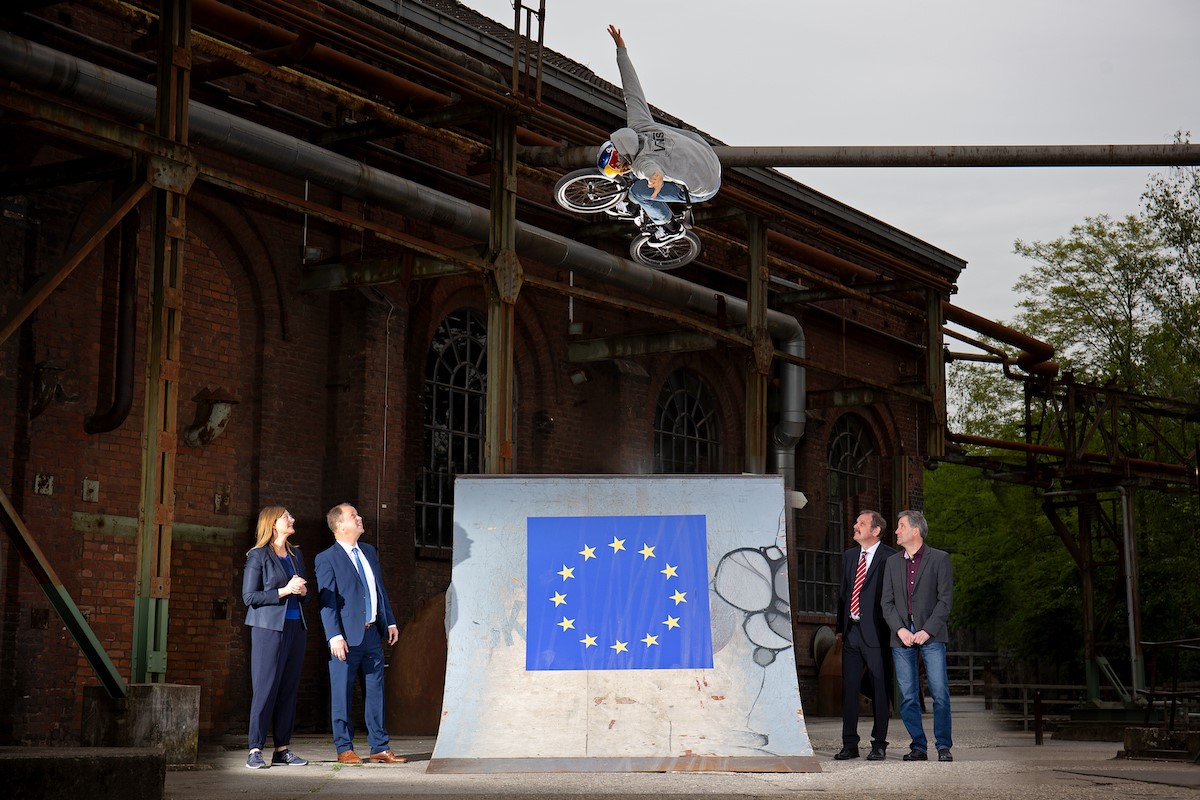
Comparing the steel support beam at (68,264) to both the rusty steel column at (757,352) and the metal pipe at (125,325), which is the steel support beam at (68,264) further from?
the rusty steel column at (757,352)

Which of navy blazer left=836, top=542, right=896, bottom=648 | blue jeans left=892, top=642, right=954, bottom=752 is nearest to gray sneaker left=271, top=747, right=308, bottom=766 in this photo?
navy blazer left=836, top=542, right=896, bottom=648

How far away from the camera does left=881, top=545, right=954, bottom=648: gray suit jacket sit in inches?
390

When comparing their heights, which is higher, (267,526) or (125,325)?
(125,325)

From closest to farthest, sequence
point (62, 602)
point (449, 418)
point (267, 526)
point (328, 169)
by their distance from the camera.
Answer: point (62, 602) → point (267, 526) → point (328, 169) → point (449, 418)

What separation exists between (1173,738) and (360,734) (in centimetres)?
823

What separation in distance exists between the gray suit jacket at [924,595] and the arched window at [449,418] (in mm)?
8210

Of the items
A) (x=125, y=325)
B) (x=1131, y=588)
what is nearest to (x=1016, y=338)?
(x=1131, y=588)

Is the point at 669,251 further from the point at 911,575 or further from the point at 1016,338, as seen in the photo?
the point at 1016,338

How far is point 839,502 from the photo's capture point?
2598 centimetres

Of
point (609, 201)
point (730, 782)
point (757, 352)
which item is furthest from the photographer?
point (757, 352)

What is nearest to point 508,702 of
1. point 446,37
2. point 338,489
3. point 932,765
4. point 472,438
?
point 932,765

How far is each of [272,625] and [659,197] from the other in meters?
4.80

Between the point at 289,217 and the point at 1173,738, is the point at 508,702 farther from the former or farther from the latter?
the point at 289,217

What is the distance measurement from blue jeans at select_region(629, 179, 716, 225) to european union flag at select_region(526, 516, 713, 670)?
3631 millimetres
